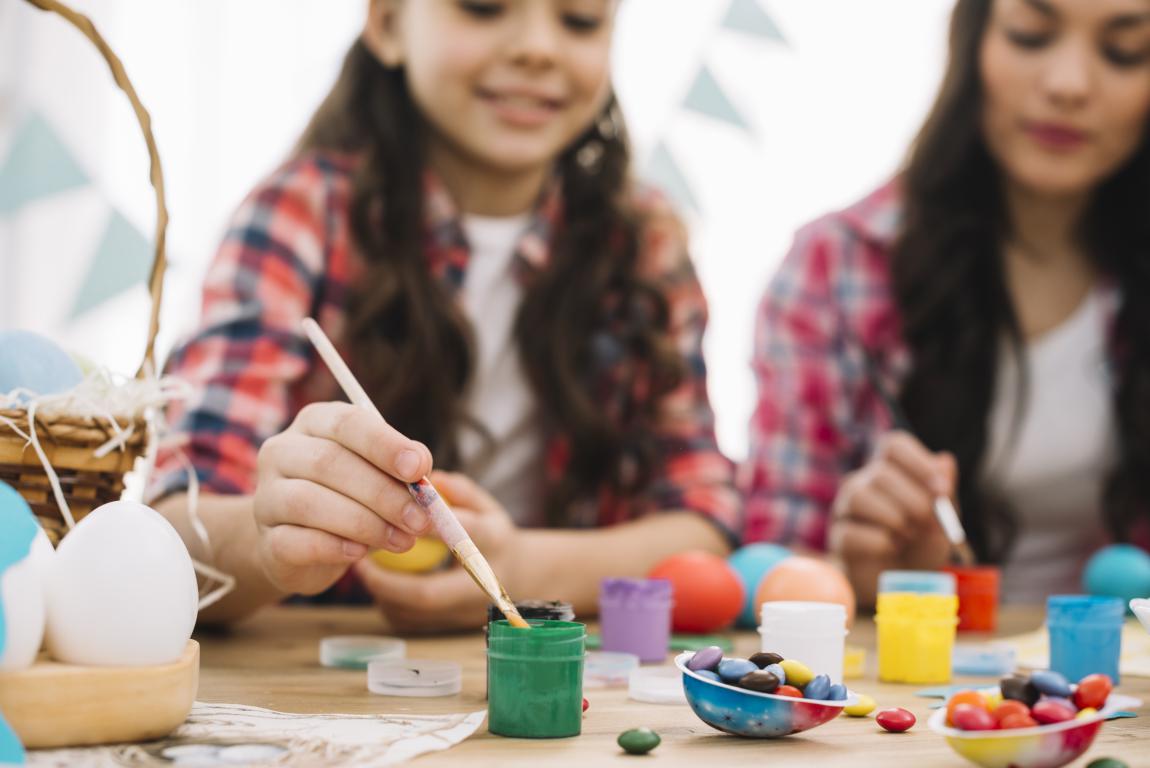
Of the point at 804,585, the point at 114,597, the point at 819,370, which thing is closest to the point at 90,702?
the point at 114,597

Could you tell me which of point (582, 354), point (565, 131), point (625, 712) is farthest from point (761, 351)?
point (625, 712)

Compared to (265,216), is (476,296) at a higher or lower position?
lower

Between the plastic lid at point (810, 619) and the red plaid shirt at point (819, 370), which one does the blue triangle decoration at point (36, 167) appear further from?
the plastic lid at point (810, 619)

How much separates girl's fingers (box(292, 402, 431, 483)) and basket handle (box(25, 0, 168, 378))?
155 millimetres

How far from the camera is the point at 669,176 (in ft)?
9.56

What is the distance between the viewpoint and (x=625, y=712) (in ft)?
2.58

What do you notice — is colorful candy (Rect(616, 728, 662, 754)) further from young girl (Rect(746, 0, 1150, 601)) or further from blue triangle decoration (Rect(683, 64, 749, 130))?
blue triangle decoration (Rect(683, 64, 749, 130))

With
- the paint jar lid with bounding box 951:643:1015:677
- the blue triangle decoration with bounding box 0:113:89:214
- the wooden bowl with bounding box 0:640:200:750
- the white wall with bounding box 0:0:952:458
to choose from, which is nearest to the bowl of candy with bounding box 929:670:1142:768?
the paint jar lid with bounding box 951:643:1015:677

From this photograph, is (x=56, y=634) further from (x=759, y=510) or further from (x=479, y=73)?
(x=759, y=510)

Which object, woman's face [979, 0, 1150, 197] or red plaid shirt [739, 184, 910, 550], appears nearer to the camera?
woman's face [979, 0, 1150, 197]

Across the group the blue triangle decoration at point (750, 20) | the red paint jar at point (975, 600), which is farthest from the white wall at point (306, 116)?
the red paint jar at point (975, 600)

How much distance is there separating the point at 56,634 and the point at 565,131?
0.99m

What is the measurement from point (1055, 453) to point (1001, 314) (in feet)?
0.68

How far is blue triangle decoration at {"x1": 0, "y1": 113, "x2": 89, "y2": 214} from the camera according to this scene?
273 cm
